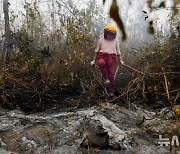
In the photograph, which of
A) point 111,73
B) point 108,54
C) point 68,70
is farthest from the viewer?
point 68,70

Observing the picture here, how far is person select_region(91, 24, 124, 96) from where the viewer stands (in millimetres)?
5070

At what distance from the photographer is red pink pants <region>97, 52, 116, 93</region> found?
5.05m

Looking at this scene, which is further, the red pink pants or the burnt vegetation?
the red pink pants

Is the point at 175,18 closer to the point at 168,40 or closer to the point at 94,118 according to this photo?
the point at 168,40

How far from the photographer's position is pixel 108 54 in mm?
5203

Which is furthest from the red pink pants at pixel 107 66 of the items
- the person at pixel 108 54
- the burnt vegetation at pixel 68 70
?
the burnt vegetation at pixel 68 70

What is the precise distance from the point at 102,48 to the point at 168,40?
45.4 inches

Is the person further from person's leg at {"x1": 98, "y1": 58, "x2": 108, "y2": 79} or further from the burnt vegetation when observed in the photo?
the burnt vegetation

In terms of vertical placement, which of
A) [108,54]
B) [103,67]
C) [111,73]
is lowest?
[111,73]

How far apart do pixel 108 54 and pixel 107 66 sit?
0.22m

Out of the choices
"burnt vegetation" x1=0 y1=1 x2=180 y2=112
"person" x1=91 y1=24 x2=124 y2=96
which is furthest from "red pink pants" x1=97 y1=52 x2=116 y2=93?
"burnt vegetation" x1=0 y1=1 x2=180 y2=112

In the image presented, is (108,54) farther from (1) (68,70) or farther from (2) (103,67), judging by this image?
(1) (68,70)

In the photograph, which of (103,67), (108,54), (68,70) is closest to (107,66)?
(103,67)

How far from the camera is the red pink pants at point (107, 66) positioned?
5055 millimetres
